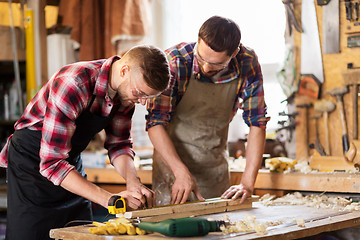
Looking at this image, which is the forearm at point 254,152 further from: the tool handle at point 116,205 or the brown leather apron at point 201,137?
the tool handle at point 116,205

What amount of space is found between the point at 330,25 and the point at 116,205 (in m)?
2.25

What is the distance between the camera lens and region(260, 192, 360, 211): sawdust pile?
2412 millimetres

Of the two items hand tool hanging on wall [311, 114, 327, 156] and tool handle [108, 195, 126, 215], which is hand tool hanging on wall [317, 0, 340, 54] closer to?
hand tool hanging on wall [311, 114, 327, 156]

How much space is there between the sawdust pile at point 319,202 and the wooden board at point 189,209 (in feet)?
0.55

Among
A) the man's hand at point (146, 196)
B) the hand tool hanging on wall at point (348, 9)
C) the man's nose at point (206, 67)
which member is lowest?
the man's hand at point (146, 196)

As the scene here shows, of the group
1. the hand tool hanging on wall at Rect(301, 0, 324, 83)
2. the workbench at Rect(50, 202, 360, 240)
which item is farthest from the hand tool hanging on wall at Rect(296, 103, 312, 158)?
the workbench at Rect(50, 202, 360, 240)

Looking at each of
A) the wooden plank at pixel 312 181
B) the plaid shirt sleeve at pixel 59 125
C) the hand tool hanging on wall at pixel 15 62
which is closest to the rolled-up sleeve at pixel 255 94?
the wooden plank at pixel 312 181

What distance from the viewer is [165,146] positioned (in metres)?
2.46

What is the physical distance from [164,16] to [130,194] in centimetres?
295

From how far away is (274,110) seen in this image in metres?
4.23

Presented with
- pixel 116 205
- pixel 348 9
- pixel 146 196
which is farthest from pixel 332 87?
pixel 116 205

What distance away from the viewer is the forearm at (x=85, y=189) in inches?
76.2

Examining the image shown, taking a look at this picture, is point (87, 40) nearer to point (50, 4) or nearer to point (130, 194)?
point (50, 4)

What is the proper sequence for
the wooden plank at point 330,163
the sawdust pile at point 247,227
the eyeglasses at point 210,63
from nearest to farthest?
the sawdust pile at point 247,227
the eyeglasses at point 210,63
the wooden plank at point 330,163
